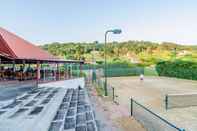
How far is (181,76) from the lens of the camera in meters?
46.1

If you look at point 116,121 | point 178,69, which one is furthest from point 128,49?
point 116,121

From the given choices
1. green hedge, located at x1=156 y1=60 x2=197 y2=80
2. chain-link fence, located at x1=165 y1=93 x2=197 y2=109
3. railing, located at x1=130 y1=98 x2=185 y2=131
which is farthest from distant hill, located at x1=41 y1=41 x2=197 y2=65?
railing, located at x1=130 y1=98 x2=185 y2=131

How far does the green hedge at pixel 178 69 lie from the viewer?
43.0m

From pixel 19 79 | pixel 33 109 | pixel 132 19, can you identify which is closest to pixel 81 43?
pixel 132 19

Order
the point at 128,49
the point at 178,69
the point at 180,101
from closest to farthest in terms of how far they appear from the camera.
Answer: the point at 180,101 → the point at 178,69 → the point at 128,49

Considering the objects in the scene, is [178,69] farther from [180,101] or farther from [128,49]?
[128,49]

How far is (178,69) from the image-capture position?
47031 mm

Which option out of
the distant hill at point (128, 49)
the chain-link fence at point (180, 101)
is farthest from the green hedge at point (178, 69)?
the distant hill at point (128, 49)

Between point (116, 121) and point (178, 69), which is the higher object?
point (178, 69)

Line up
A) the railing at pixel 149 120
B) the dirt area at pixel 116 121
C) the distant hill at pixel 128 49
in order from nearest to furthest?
1. the railing at pixel 149 120
2. the dirt area at pixel 116 121
3. the distant hill at pixel 128 49

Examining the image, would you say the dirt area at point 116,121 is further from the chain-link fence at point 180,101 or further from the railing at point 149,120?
the chain-link fence at point 180,101

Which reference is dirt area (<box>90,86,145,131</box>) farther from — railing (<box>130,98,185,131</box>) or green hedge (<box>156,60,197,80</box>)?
green hedge (<box>156,60,197,80</box>)

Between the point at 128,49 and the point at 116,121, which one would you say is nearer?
the point at 116,121

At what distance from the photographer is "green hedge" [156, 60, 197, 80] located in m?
43.0
